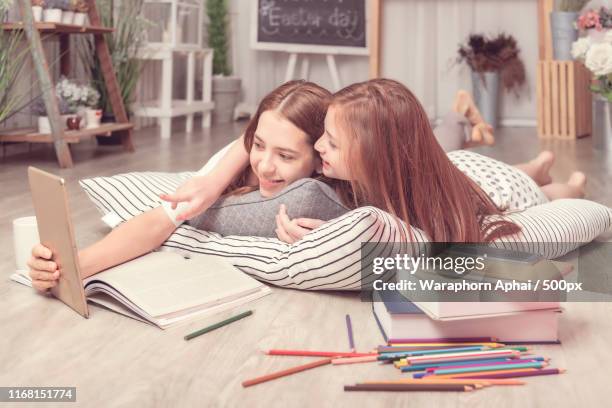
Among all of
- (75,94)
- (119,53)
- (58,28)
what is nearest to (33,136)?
(75,94)

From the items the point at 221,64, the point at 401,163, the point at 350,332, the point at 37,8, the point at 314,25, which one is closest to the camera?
the point at 350,332

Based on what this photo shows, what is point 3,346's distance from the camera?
4.50 feet

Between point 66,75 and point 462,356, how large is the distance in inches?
132

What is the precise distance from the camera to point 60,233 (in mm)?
1461

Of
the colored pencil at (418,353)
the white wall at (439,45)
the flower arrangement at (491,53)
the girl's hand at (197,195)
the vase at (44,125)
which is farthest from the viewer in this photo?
Answer: the white wall at (439,45)

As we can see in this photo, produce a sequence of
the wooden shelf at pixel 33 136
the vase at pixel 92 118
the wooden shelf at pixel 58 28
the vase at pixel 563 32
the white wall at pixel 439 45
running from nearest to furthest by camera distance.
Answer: the wooden shelf at pixel 58 28, the wooden shelf at pixel 33 136, the vase at pixel 92 118, the vase at pixel 563 32, the white wall at pixel 439 45

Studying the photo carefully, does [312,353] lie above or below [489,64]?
below

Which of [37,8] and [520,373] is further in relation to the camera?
[37,8]

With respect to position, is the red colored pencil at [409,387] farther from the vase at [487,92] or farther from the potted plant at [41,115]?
the vase at [487,92]

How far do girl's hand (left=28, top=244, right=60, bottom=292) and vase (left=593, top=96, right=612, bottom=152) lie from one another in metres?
3.25

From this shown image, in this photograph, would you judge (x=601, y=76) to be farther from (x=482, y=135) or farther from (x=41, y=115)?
(x=41, y=115)

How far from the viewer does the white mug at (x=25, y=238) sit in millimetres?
1688

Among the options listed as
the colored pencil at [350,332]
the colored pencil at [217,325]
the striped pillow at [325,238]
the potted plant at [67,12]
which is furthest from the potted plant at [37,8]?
the colored pencil at [350,332]

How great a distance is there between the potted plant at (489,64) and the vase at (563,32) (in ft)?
1.77
